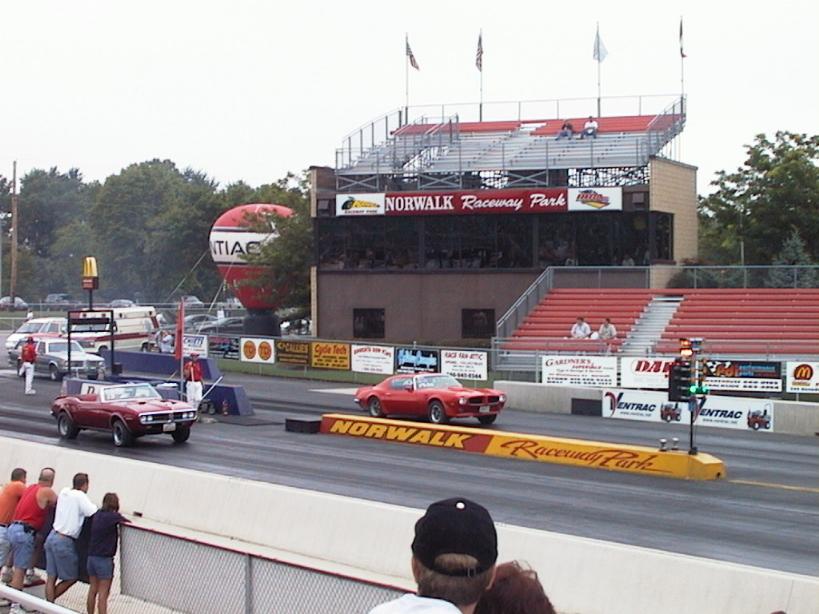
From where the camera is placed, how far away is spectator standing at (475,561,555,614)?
4.59m

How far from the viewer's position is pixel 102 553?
12867 millimetres

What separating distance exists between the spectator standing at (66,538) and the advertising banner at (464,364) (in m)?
28.6

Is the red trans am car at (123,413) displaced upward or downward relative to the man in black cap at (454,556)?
downward

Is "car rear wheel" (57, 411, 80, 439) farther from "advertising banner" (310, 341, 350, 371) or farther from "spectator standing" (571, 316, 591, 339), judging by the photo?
"spectator standing" (571, 316, 591, 339)

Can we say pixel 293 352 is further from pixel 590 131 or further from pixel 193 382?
pixel 590 131

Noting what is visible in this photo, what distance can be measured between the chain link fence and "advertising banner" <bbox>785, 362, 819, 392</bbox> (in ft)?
84.8

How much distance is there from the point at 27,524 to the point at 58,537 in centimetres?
76

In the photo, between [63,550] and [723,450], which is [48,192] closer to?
[723,450]

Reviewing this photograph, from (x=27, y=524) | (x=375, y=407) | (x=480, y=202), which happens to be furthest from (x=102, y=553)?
(x=480, y=202)

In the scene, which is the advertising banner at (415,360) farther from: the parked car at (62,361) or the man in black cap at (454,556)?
the man in black cap at (454,556)

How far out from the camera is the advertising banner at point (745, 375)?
Answer: 3588cm

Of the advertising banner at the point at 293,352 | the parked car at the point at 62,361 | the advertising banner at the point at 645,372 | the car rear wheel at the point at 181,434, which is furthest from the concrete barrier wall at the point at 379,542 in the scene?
the advertising banner at the point at 293,352

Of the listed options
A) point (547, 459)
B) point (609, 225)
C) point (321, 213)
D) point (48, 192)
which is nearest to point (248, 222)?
point (321, 213)

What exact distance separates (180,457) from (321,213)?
3055 cm
